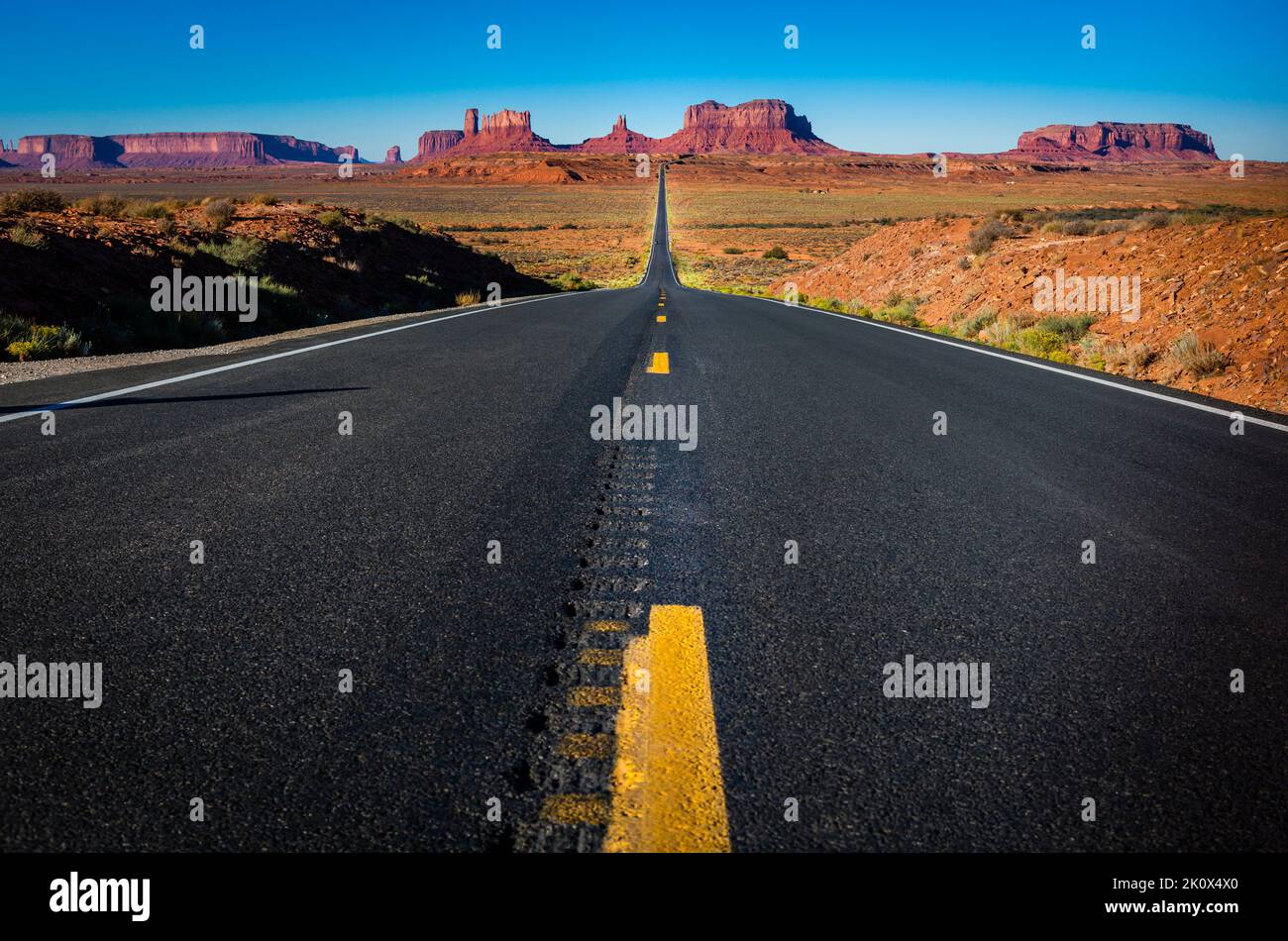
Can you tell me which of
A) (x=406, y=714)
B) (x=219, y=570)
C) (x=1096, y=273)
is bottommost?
(x=406, y=714)

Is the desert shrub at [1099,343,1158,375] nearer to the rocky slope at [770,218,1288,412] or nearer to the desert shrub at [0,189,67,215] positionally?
the rocky slope at [770,218,1288,412]

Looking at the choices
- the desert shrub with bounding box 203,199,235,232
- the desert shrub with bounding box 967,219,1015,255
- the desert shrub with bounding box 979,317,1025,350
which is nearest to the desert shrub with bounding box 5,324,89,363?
the desert shrub with bounding box 203,199,235,232

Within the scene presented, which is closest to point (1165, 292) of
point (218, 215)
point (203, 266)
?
point (203, 266)

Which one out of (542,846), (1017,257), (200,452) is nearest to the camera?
(542,846)

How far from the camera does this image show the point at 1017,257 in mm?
18422

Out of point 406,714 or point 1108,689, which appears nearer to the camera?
point 406,714

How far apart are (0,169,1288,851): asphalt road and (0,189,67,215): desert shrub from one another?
13.4 meters

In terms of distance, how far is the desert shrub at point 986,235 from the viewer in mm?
20953

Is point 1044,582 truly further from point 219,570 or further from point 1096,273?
point 1096,273

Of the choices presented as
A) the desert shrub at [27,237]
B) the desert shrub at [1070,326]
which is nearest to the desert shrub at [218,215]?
the desert shrub at [27,237]

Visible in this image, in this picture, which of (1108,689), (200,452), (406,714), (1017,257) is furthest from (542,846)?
(1017,257)

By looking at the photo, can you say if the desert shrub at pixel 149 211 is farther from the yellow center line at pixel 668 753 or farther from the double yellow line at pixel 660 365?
the yellow center line at pixel 668 753

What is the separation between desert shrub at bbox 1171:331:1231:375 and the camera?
9.34m
